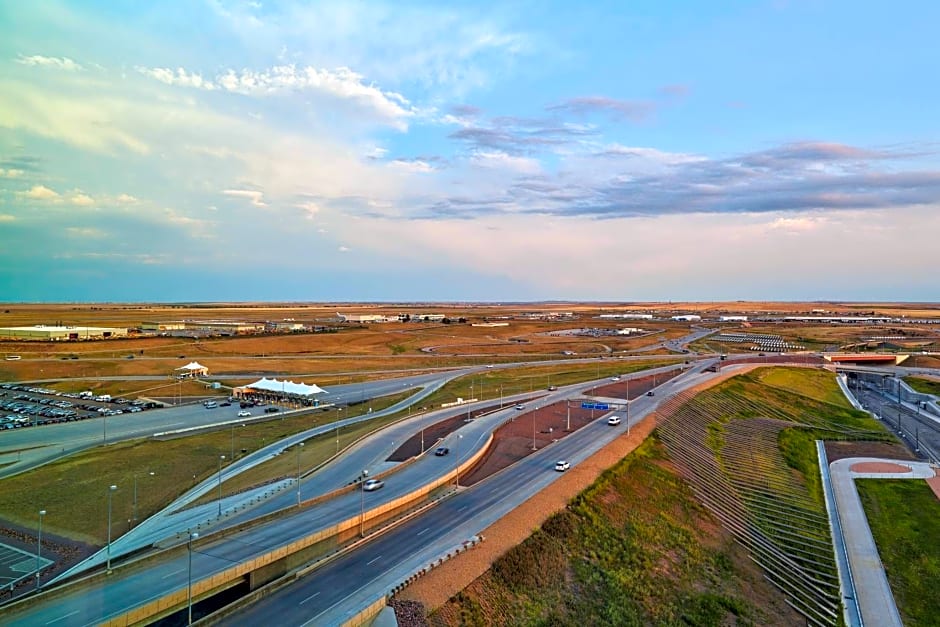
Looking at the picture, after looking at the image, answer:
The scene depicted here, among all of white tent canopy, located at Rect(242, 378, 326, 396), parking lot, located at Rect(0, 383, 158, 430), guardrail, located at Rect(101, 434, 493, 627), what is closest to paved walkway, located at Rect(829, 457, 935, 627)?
guardrail, located at Rect(101, 434, 493, 627)

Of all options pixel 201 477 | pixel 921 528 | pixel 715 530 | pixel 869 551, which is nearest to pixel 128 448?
pixel 201 477

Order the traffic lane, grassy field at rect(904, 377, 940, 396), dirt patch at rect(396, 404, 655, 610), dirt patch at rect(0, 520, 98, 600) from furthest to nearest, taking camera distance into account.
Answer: grassy field at rect(904, 377, 940, 396) < dirt patch at rect(0, 520, 98, 600) < dirt patch at rect(396, 404, 655, 610) < the traffic lane

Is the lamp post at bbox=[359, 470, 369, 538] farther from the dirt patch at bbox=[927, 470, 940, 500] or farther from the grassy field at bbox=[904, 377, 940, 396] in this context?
the grassy field at bbox=[904, 377, 940, 396]

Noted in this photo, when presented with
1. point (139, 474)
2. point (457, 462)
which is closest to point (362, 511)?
point (457, 462)

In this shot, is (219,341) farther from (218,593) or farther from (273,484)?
(218,593)

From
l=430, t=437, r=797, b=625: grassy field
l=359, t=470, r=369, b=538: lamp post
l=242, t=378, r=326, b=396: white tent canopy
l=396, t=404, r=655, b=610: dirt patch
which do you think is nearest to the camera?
l=396, t=404, r=655, b=610: dirt patch

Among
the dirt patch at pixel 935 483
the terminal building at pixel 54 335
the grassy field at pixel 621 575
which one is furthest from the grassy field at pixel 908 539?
the terminal building at pixel 54 335
